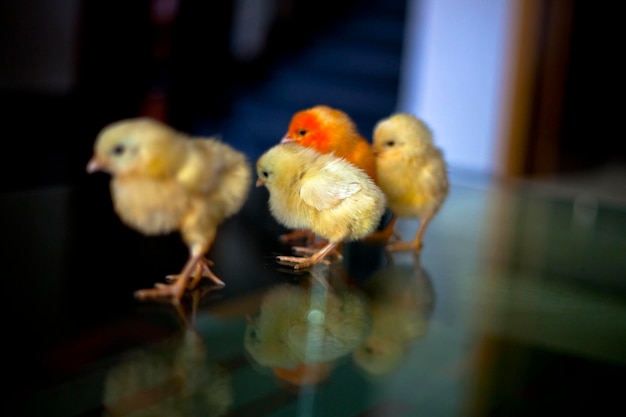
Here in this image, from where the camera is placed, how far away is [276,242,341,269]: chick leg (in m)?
0.96

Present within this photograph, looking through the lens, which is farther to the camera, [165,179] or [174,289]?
[174,289]

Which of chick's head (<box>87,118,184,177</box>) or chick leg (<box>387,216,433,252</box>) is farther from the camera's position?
chick leg (<box>387,216,433,252</box>)

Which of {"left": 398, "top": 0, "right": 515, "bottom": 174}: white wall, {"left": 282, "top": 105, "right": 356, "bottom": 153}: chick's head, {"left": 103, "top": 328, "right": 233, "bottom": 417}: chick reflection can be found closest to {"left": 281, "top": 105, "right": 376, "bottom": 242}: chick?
{"left": 282, "top": 105, "right": 356, "bottom": 153}: chick's head

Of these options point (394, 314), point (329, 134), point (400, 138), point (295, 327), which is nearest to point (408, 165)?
point (400, 138)

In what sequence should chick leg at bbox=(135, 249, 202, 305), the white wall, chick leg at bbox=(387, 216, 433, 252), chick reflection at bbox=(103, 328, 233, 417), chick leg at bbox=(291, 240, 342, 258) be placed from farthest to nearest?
the white wall, chick leg at bbox=(387, 216, 433, 252), chick leg at bbox=(291, 240, 342, 258), chick leg at bbox=(135, 249, 202, 305), chick reflection at bbox=(103, 328, 233, 417)

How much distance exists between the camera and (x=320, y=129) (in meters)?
1.00

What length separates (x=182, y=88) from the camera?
2.58 m

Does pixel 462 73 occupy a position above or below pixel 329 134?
above

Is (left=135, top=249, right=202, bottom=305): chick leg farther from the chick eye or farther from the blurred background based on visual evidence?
the blurred background

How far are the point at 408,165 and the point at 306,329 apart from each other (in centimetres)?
35

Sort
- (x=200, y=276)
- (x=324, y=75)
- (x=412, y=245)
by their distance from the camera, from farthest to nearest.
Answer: (x=324, y=75) → (x=412, y=245) → (x=200, y=276)

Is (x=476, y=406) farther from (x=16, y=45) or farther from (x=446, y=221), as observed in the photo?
(x=16, y=45)

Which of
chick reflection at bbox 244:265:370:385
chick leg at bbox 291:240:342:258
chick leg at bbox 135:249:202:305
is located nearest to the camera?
chick reflection at bbox 244:265:370:385

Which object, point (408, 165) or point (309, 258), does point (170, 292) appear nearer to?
point (309, 258)
